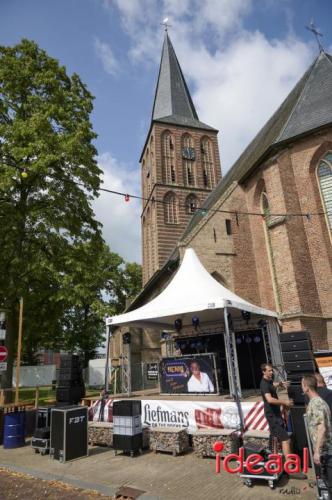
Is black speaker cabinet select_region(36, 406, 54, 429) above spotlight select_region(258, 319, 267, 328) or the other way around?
the other way around

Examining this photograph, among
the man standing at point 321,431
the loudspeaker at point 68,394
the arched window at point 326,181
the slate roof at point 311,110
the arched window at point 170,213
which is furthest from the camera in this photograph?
the arched window at point 170,213

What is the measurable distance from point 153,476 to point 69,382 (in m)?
5.03

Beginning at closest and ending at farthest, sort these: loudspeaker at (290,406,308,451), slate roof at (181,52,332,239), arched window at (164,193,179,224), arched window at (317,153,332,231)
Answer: loudspeaker at (290,406,308,451) < arched window at (317,153,332,231) < slate roof at (181,52,332,239) < arched window at (164,193,179,224)

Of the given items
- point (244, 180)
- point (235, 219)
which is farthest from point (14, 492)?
point (244, 180)

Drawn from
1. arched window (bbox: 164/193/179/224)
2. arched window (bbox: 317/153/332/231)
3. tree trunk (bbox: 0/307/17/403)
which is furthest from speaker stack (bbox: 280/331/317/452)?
arched window (bbox: 164/193/179/224)

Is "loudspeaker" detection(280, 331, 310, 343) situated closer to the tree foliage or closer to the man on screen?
the man on screen

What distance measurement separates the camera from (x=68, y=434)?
6.86m

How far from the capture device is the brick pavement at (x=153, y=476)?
4648 millimetres

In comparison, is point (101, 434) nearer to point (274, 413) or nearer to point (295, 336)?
point (274, 413)

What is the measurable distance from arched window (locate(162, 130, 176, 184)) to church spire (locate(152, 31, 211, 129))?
178 cm

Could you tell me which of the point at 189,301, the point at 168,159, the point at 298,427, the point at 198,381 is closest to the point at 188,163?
the point at 168,159

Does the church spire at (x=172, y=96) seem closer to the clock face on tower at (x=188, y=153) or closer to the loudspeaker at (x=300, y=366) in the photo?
the clock face on tower at (x=188, y=153)

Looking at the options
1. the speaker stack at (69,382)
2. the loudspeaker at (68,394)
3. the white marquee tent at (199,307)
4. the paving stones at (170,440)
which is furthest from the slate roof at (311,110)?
the loudspeaker at (68,394)

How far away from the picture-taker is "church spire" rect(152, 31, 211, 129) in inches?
1368
